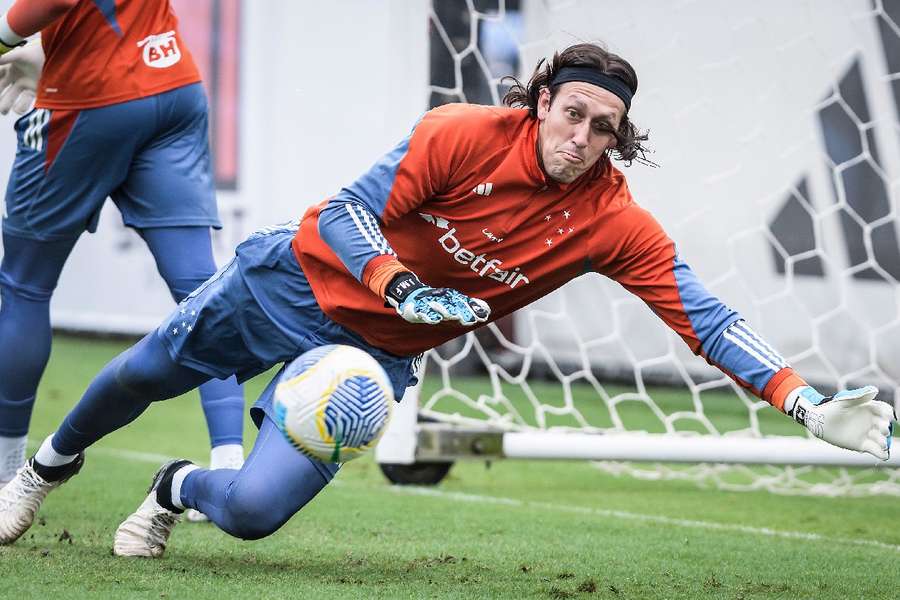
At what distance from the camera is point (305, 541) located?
3.88 m

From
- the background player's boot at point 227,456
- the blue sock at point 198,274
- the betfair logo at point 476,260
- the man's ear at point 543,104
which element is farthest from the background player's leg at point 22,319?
the man's ear at point 543,104

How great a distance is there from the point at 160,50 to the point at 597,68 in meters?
1.58

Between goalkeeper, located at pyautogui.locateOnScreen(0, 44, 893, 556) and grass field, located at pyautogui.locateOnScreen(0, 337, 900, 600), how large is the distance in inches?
10.1

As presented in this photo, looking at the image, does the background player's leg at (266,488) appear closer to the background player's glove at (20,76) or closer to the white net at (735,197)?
the background player's glove at (20,76)

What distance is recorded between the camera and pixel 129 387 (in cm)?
338

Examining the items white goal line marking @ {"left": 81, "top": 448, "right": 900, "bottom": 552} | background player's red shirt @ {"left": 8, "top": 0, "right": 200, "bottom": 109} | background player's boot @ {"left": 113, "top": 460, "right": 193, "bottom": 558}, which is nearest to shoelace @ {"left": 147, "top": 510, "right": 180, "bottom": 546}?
background player's boot @ {"left": 113, "top": 460, "right": 193, "bottom": 558}

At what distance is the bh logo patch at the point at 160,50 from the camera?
155 inches

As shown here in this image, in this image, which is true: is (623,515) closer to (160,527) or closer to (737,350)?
(737,350)

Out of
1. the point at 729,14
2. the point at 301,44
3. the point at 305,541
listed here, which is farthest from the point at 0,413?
the point at 301,44

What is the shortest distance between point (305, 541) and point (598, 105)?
1.71 meters

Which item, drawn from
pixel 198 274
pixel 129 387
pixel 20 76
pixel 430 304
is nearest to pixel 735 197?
pixel 198 274

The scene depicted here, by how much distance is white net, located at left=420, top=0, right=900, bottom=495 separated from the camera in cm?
568

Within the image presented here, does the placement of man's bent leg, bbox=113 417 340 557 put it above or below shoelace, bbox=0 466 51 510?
above

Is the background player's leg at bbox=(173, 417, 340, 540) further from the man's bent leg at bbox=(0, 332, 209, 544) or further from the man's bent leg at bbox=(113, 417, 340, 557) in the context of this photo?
the man's bent leg at bbox=(0, 332, 209, 544)
